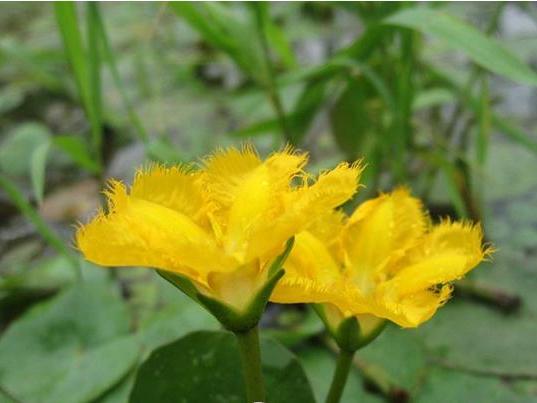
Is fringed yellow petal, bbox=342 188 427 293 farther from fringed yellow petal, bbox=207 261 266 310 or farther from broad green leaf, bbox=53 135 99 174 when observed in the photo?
broad green leaf, bbox=53 135 99 174

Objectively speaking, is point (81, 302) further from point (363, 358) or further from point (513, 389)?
point (513, 389)

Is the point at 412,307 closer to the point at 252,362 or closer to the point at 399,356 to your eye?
the point at 252,362

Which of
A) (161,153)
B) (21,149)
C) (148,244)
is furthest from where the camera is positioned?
(21,149)

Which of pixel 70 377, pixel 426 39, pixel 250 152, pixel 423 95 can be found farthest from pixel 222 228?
pixel 426 39

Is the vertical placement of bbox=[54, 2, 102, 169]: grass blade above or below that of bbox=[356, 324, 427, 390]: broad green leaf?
above

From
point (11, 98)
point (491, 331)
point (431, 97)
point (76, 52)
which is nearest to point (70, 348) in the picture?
point (76, 52)

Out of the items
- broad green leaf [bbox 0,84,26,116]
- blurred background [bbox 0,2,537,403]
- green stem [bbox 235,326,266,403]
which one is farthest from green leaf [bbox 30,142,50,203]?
broad green leaf [bbox 0,84,26,116]

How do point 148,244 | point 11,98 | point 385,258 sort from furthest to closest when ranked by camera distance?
point 11,98
point 385,258
point 148,244
